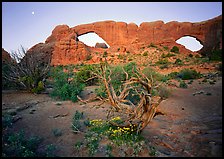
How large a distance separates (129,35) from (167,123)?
44.8m

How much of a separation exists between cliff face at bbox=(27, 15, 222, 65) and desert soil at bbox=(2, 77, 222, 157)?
29.7m

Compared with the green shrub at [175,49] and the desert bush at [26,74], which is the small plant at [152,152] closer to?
the desert bush at [26,74]

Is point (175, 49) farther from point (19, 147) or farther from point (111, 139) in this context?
point (19, 147)

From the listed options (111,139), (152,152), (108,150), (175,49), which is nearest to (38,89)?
(111,139)

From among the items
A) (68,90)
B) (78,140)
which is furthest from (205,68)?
(78,140)

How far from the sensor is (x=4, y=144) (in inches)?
176

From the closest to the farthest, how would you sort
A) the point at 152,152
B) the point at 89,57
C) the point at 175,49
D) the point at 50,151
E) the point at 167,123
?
the point at 152,152, the point at 50,151, the point at 167,123, the point at 89,57, the point at 175,49

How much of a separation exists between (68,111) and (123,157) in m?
4.58

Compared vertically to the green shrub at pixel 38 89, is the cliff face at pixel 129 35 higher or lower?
higher

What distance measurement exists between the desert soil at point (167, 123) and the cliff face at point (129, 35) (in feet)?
97.3

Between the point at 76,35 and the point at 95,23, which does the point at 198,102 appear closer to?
the point at 76,35

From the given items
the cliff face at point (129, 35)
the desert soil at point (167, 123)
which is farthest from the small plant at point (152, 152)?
the cliff face at point (129, 35)

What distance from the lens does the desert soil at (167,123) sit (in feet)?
14.7

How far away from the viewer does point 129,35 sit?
49.2m
